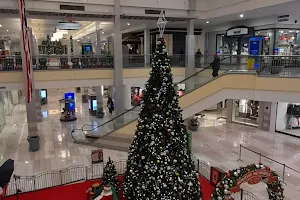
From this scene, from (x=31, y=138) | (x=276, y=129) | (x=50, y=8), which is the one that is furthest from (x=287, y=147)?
(x=50, y=8)

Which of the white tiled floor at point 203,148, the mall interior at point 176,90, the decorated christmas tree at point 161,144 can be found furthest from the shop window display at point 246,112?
the decorated christmas tree at point 161,144

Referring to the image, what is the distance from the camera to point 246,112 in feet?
66.0

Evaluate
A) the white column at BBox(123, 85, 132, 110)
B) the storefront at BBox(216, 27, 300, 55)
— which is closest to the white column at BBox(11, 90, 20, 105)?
the white column at BBox(123, 85, 132, 110)

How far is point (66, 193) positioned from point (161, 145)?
15.5 feet

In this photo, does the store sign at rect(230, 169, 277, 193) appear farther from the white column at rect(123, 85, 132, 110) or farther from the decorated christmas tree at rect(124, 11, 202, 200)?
the white column at rect(123, 85, 132, 110)

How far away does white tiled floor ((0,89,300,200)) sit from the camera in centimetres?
1170

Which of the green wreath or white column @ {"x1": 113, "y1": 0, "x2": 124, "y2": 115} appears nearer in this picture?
the green wreath

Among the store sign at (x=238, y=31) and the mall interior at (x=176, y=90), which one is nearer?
the mall interior at (x=176, y=90)

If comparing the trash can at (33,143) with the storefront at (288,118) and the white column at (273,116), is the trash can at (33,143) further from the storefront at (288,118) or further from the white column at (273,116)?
the storefront at (288,118)

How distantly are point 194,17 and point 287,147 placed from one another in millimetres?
9507

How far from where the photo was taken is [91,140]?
1520 cm

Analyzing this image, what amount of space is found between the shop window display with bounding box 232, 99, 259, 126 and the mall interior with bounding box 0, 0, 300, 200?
0.25 ft

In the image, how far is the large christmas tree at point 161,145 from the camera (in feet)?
20.6

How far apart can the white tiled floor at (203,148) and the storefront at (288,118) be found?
920 millimetres
